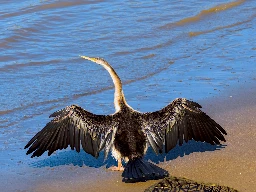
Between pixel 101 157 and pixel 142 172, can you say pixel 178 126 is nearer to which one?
pixel 142 172

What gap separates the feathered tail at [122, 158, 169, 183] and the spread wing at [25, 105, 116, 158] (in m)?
0.47

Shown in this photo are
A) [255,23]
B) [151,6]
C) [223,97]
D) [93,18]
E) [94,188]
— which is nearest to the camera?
[94,188]

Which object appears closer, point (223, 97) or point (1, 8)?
point (223, 97)

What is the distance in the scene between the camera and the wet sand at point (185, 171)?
7031 mm

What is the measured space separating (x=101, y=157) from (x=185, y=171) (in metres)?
1.16

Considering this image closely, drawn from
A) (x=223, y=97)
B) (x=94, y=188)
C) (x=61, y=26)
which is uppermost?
(x=61, y=26)

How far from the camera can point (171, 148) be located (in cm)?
755

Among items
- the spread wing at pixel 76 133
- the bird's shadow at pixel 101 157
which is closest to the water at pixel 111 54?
the bird's shadow at pixel 101 157

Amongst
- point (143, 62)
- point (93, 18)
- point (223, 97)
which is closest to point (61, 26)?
point (93, 18)

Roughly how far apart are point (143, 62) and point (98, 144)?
197 inches

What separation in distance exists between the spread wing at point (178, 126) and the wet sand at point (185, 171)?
20cm

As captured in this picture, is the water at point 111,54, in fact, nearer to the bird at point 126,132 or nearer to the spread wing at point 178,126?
the bird at point 126,132

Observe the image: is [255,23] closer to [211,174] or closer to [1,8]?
[1,8]

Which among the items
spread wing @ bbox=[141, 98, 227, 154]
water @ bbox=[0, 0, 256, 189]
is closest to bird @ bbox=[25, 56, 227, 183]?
spread wing @ bbox=[141, 98, 227, 154]
